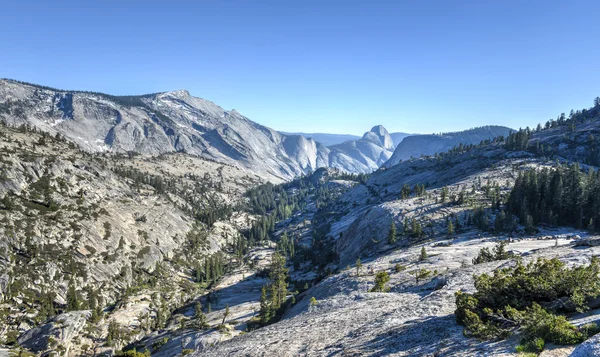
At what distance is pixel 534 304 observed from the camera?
1933cm

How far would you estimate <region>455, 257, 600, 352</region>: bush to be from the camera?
55.8ft

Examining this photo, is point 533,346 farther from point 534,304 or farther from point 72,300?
point 72,300

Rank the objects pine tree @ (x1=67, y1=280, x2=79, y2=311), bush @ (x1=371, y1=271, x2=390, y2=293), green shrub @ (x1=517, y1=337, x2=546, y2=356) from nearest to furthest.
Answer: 1. green shrub @ (x1=517, y1=337, x2=546, y2=356)
2. bush @ (x1=371, y1=271, x2=390, y2=293)
3. pine tree @ (x1=67, y1=280, x2=79, y2=311)

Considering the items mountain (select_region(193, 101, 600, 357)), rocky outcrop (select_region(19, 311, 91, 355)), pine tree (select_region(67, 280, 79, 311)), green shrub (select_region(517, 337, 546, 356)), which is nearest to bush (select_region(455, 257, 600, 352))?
green shrub (select_region(517, 337, 546, 356))

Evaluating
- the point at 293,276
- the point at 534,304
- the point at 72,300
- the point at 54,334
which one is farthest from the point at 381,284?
the point at 72,300

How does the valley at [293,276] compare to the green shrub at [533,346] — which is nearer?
the green shrub at [533,346]

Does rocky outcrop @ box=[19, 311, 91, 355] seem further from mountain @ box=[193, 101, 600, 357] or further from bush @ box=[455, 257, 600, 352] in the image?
bush @ box=[455, 257, 600, 352]

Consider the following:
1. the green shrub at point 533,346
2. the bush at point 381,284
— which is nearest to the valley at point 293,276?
the green shrub at point 533,346

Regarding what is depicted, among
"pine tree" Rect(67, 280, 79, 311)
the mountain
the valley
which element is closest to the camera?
the mountain

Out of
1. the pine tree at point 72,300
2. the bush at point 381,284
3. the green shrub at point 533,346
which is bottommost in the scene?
the pine tree at point 72,300

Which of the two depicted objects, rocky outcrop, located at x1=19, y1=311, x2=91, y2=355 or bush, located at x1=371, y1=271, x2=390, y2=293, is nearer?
bush, located at x1=371, y1=271, x2=390, y2=293

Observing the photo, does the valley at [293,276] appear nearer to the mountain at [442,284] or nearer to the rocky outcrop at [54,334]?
the mountain at [442,284]

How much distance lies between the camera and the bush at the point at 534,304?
17.0 meters

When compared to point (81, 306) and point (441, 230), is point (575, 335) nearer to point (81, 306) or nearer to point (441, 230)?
point (441, 230)
